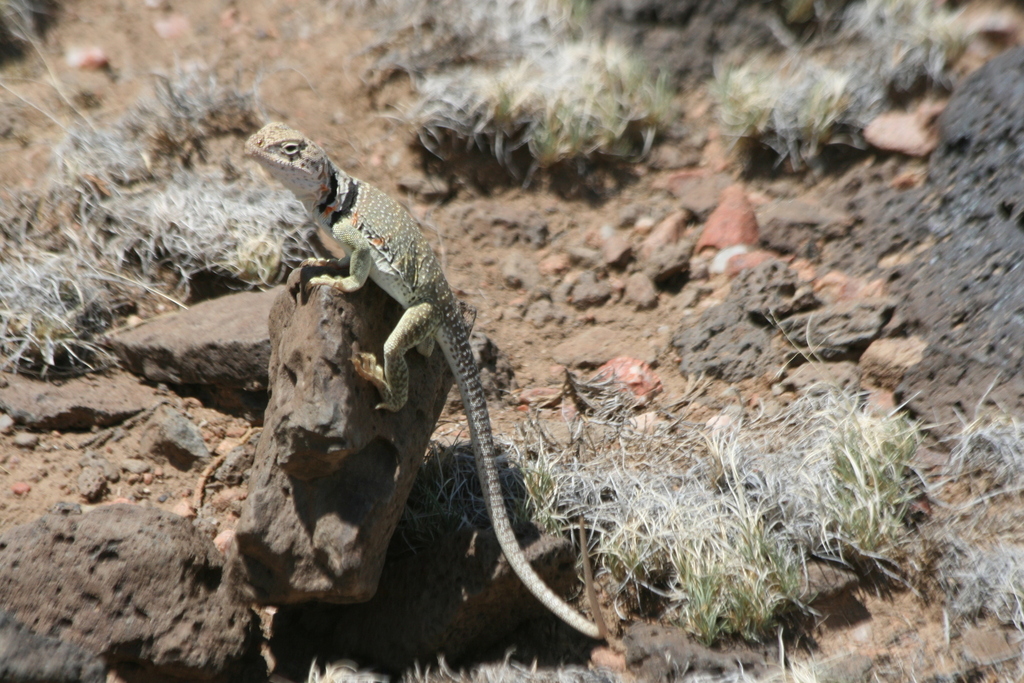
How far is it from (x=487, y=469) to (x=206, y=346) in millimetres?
1704

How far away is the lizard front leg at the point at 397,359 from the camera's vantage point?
3.00 metres

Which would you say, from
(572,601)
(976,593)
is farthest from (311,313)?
(976,593)

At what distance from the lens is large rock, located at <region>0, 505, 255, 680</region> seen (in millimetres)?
3014

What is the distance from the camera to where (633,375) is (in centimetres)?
481

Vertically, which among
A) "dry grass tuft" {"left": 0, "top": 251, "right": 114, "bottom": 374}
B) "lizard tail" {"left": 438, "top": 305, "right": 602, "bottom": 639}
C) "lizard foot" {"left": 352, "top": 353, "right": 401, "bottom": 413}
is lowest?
"dry grass tuft" {"left": 0, "top": 251, "right": 114, "bottom": 374}

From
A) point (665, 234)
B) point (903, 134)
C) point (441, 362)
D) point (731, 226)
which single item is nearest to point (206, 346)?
point (441, 362)

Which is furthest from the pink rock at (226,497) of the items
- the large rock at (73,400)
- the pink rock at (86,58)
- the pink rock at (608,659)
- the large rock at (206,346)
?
the pink rock at (86,58)

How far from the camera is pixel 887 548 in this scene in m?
3.54

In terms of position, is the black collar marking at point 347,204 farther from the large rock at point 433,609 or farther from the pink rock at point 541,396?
the pink rock at point 541,396

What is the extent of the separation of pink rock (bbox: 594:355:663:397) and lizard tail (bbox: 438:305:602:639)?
1.50 m

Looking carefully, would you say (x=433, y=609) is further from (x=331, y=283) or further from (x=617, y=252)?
(x=617, y=252)

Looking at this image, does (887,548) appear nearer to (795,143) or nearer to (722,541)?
(722,541)

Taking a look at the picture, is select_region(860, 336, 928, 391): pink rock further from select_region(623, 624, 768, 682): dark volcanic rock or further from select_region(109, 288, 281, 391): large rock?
select_region(109, 288, 281, 391): large rock

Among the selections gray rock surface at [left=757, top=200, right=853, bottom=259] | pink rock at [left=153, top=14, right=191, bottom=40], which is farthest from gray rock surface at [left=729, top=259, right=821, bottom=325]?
pink rock at [left=153, top=14, right=191, bottom=40]
